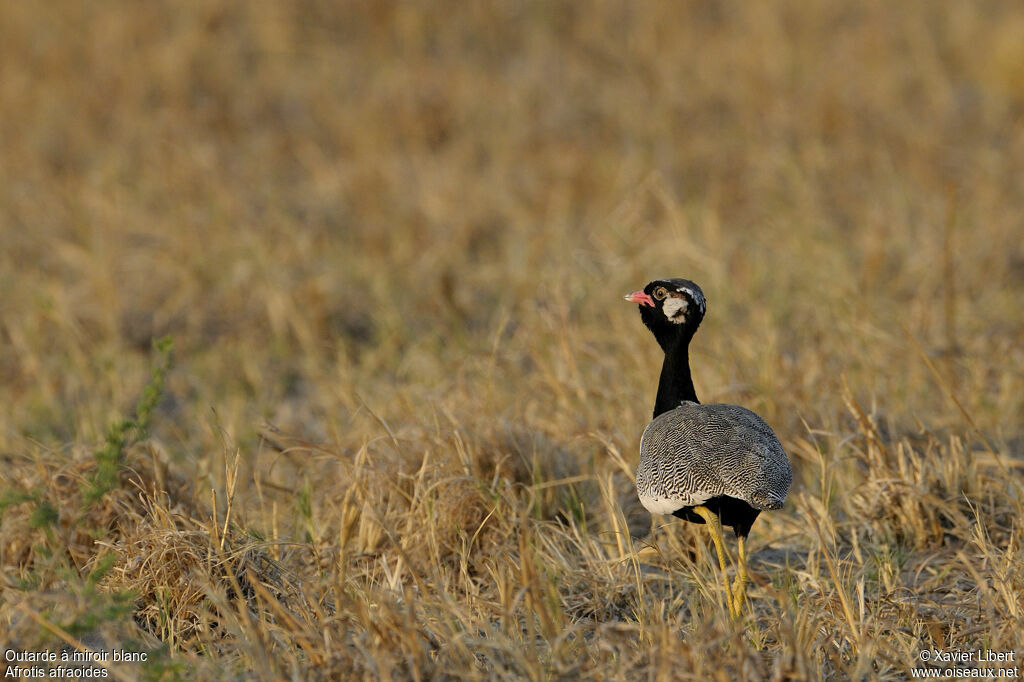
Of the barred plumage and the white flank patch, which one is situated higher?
the barred plumage

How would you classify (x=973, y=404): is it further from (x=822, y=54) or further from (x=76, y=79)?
(x=76, y=79)

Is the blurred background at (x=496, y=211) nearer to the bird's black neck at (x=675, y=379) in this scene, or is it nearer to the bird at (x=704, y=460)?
the bird's black neck at (x=675, y=379)

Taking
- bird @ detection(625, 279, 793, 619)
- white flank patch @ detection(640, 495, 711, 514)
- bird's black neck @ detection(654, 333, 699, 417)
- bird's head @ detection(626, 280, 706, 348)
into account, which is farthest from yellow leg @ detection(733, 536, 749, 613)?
bird's head @ detection(626, 280, 706, 348)

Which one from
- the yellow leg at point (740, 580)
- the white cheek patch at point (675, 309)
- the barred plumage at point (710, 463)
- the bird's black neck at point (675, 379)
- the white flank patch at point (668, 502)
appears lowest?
the yellow leg at point (740, 580)

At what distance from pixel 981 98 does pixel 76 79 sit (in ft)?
24.4

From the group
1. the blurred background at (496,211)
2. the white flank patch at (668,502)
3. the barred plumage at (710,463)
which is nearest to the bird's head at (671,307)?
the barred plumage at (710,463)

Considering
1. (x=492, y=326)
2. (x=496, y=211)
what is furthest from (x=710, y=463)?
(x=496, y=211)

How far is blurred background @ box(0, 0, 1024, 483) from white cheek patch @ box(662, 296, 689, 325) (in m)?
0.99

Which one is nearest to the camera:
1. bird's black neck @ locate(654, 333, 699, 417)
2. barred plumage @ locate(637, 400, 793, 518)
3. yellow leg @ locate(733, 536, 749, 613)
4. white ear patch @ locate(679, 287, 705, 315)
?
barred plumage @ locate(637, 400, 793, 518)

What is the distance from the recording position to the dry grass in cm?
323

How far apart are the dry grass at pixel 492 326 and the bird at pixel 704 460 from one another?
24cm

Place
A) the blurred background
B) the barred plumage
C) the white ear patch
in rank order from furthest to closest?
1. the blurred background
2. the white ear patch
3. the barred plumage

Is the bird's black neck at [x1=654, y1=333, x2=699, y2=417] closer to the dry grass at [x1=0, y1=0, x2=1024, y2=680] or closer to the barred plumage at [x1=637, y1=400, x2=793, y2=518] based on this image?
the barred plumage at [x1=637, y1=400, x2=793, y2=518]

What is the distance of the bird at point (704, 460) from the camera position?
119 inches
